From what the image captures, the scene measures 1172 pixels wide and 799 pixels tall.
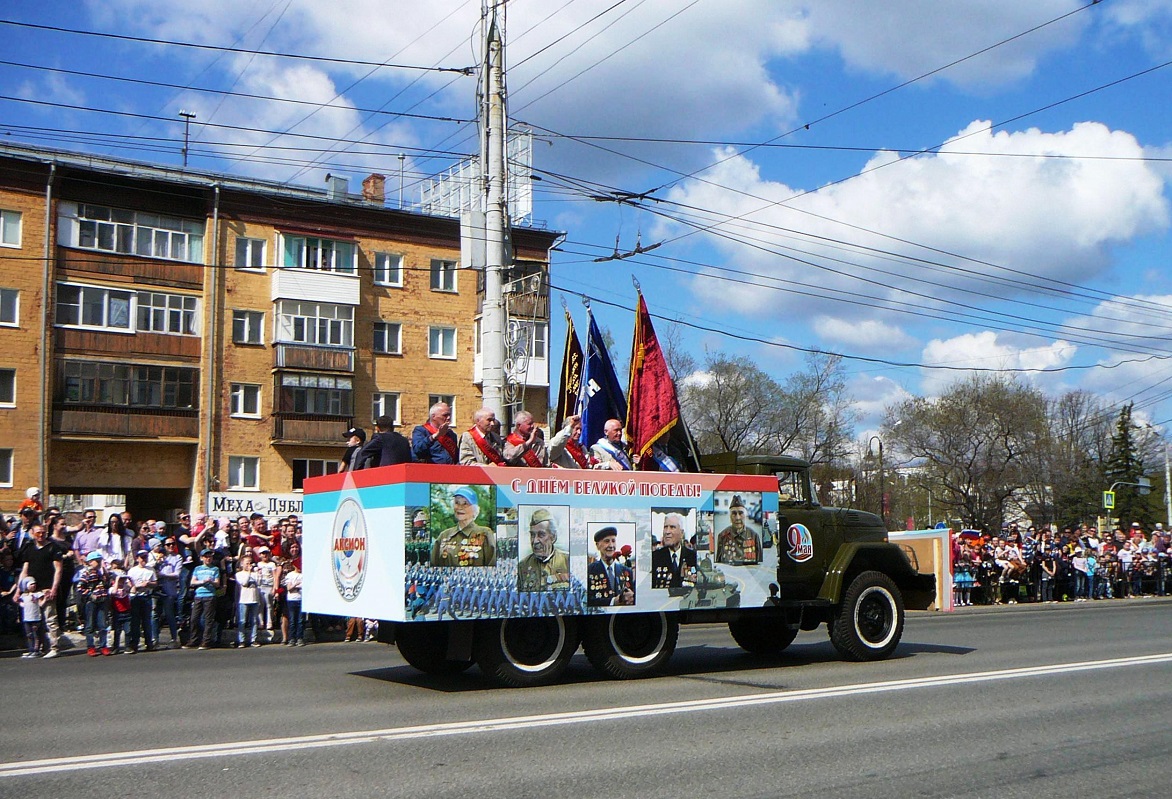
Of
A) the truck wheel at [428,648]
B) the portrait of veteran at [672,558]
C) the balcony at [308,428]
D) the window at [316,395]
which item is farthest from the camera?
the window at [316,395]

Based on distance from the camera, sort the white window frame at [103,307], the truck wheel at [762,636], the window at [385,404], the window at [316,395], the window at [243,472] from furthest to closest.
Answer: the window at [385,404] < the window at [316,395] < the window at [243,472] < the white window frame at [103,307] < the truck wheel at [762,636]

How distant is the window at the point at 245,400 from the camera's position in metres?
45.8

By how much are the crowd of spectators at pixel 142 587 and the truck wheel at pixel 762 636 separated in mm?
7126

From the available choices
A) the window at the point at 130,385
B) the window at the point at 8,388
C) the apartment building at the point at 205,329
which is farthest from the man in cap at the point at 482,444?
the window at the point at 130,385

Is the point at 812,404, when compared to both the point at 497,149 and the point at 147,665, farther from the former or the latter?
the point at 147,665

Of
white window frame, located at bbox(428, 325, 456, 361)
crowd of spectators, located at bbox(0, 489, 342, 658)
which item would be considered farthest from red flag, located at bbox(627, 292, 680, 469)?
white window frame, located at bbox(428, 325, 456, 361)

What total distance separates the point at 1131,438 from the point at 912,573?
247 feet

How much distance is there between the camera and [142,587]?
15.9m

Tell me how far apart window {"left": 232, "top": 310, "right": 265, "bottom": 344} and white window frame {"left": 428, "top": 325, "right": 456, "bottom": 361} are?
7.56 m

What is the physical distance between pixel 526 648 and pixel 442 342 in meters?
41.1

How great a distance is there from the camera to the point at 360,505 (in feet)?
34.9

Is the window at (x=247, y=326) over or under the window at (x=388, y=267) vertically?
under

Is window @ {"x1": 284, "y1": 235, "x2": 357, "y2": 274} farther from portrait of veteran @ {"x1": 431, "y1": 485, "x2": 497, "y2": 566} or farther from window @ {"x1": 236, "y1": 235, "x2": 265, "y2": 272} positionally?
portrait of veteran @ {"x1": 431, "y1": 485, "x2": 497, "y2": 566}

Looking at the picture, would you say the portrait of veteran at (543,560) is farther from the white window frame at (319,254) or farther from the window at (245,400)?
the white window frame at (319,254)
